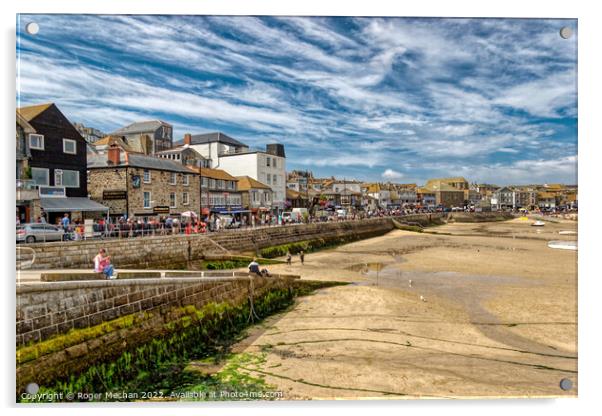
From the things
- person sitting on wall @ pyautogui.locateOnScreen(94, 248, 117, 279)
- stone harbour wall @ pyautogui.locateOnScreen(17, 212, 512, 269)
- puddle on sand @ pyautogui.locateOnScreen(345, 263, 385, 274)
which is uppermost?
person sitting on wall @ pyautogui.locateOnScreen(94, 248, 117, 279)

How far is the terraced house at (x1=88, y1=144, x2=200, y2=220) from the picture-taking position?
11500 millimetres

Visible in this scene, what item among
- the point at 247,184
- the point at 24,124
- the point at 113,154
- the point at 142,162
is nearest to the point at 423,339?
the point at 24,124

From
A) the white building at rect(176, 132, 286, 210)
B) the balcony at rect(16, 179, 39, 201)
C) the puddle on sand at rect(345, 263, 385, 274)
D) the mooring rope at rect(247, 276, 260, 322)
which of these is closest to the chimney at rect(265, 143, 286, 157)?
the mooring rope at rect(247, 276, 260, 322)

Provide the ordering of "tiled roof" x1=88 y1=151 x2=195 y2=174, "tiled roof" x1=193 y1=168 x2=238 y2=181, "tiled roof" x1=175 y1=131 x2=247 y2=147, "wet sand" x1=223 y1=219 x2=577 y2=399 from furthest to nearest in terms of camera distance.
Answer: "tiled roof" x1=193 y1=168 x2=238 y2=181 < "tiled roof" x1=175 y1=131 x2=247 y2=147 < "tiled roof" x1=88 y1=151 x2=195 y2=174 < "wet sand" x1=223 y1=219 x2=577 y2=399

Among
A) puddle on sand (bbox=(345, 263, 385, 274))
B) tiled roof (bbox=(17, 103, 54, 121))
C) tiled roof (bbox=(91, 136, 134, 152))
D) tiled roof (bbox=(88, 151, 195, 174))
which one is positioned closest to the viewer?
tiled roof (bbox=(17, 103, 54, 121))

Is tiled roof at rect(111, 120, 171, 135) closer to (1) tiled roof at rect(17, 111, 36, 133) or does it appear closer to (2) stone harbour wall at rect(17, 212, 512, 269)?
(1) tiled roof at rect(17, 111, 36, 133)

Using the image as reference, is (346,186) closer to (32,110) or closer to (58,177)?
(58,177)

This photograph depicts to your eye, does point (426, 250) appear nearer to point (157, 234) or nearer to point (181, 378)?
point (157, 234)

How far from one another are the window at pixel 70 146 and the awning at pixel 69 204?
4.34 ft

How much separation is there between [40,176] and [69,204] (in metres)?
1.18

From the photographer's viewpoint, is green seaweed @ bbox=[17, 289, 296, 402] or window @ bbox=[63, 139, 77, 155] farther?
window @ bbox=[63, 139, 77, 155]

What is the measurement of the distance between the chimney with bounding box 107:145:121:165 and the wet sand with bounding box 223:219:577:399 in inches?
319

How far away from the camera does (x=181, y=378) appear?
6414mm

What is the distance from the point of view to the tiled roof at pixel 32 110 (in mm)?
6348
